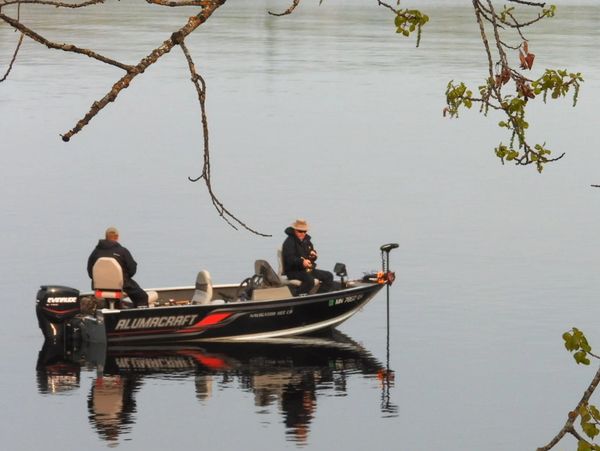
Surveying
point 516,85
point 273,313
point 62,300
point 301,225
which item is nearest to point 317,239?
point 273,313

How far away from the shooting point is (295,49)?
108m

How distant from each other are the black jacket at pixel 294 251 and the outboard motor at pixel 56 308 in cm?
332

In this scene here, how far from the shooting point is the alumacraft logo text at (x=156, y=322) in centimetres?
2808

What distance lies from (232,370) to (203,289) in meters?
1.40

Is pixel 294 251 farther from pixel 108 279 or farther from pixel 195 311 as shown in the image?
pixel 108 279

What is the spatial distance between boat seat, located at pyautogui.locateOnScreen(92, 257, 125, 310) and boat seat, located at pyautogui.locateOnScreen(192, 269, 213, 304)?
1.42 metres

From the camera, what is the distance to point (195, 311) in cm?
2831

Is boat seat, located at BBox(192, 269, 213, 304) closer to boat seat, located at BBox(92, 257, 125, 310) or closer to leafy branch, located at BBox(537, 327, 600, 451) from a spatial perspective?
boat seat, located at BBox(92, 257, 125, 310)

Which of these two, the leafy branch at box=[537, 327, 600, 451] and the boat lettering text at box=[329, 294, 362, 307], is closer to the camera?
the leafy branch at box=[537, 327, 600, 451]

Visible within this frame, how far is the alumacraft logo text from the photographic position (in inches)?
1105

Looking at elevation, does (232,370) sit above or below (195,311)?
below

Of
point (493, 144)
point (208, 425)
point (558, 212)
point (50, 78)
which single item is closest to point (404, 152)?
point (493, 144)

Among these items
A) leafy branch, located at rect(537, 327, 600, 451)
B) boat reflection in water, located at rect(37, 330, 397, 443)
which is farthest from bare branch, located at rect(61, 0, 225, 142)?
boat reflection in water, located at rect(37, 330, 397, 443)

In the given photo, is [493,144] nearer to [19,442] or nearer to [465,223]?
[465,223]
